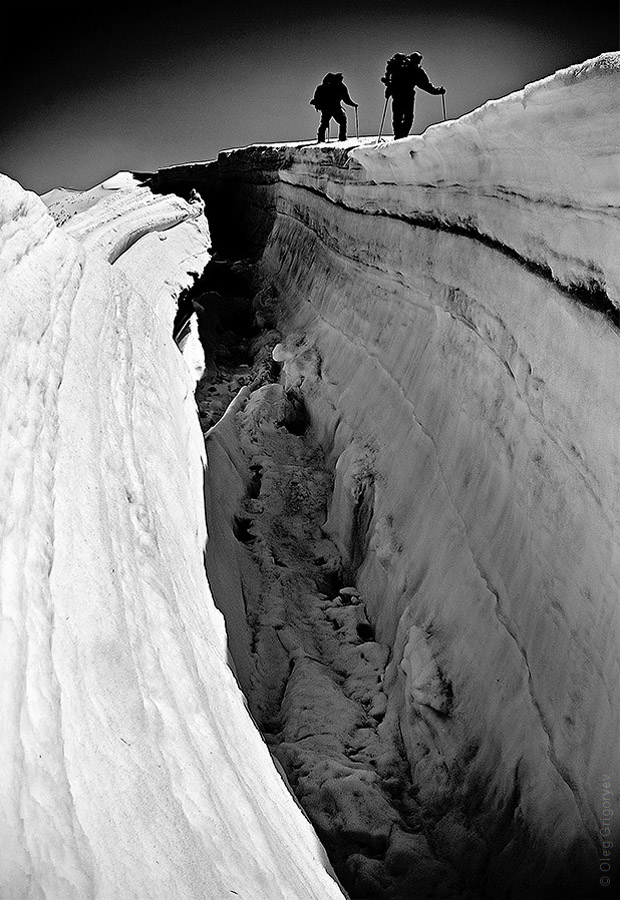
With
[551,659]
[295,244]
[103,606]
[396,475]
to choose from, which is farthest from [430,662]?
[295,244]

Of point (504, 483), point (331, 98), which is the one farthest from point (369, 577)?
point (331, 98)

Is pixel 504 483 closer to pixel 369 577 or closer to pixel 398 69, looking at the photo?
pixel 369 577

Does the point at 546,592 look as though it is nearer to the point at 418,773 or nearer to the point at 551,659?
the point at 551,659

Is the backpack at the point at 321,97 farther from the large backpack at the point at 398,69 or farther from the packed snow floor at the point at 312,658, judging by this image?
the packed snow floor at the point at 312,658

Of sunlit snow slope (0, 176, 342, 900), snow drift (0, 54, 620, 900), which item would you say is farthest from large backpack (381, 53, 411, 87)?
sunlit snow slope (0, 176, 342, 900)

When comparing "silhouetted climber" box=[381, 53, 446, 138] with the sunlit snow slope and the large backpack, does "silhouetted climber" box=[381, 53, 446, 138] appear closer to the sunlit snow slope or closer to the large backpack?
the large backpack
